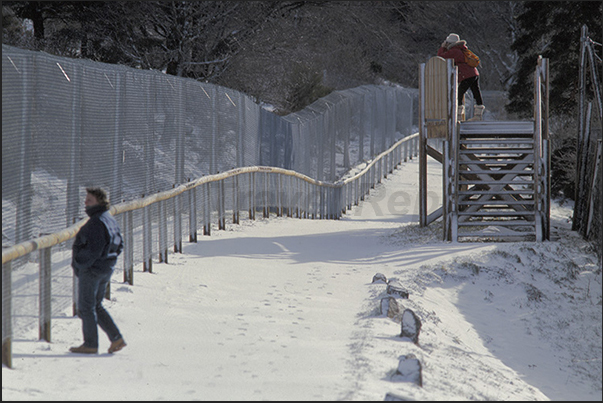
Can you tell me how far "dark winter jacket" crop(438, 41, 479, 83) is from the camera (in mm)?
16000

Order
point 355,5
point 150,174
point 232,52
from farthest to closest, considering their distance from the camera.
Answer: point 355,5
point 232,52
point 150,174

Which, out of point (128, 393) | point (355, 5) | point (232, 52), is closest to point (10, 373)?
point (128, 393)

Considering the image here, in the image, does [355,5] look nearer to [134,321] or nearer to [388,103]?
[388,103]

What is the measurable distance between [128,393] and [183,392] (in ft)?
1.19

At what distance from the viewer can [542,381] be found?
816 cm

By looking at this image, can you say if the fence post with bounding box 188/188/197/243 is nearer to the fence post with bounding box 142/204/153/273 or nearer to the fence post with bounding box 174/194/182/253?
the fence post with bounding box 174/194/182/253

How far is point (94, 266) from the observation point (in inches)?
248

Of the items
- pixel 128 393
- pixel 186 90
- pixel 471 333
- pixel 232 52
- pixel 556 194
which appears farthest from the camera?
pixel 556 194

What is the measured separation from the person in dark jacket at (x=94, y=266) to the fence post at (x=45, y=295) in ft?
0.98

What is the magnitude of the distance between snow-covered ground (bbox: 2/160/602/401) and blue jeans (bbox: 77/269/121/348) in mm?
180

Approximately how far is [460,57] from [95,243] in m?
11.3

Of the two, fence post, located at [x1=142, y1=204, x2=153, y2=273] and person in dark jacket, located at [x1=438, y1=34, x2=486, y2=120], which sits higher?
person in dark jacket, located at [x1=438, y1=34, x2=486, y2=120]

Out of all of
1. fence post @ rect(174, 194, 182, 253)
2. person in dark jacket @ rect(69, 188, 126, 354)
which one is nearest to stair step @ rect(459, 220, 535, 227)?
fence post @ rect(174, 194, 182, 253)

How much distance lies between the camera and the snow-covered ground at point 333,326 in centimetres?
578
